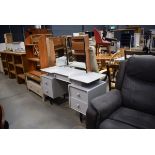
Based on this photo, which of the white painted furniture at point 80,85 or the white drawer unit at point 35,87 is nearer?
the white painted furniture at point 80,85

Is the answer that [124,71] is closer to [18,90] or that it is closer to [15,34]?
[18,90]

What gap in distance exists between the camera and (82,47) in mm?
2436

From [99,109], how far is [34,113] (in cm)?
149

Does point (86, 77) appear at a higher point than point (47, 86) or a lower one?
higher

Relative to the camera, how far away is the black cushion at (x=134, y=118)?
4.98 feet

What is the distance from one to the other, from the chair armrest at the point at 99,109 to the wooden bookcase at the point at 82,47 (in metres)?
0.78

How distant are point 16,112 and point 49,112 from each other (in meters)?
0.59

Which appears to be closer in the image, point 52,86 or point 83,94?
point 83,94

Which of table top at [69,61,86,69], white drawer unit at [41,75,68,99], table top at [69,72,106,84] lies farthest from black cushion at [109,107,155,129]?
white drawer unit at [41,75,68,99]

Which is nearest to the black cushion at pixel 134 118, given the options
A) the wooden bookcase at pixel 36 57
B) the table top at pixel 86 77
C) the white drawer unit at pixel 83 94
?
the white drawer unit at pixel 83 94

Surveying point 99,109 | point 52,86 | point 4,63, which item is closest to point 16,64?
point 4,63

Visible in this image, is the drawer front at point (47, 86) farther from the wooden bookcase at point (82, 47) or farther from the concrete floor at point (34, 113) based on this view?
the wooden bookcase at point (82, 47)

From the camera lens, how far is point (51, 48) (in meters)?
3.06

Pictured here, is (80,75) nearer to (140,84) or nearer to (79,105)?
(79,105)
